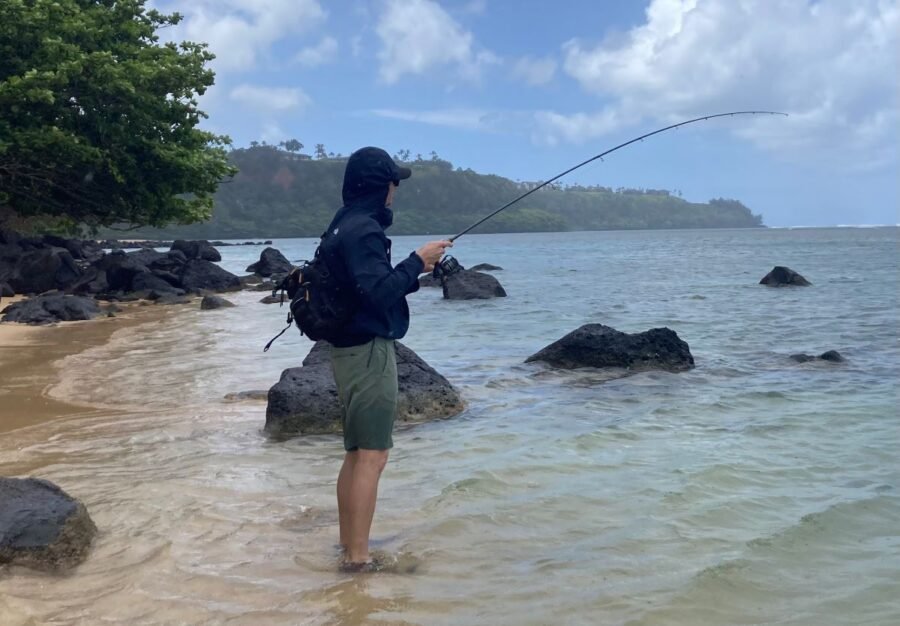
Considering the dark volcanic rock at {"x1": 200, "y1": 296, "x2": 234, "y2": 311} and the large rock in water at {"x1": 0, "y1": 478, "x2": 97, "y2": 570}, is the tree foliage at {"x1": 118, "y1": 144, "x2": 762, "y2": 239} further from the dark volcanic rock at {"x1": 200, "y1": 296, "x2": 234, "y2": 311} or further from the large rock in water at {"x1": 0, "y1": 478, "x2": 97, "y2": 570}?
the large rock in water at {"x1": 0, "y1": 478, "x2": 97, "y2": 570}

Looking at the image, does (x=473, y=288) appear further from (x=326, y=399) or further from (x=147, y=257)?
(x=326, y=399)

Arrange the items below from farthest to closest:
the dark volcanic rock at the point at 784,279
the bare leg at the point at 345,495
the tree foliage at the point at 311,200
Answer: the tree foliage at the point at 311,200, the dark volcanic rock at the point at 784,279, the bare leg at the point at 345,495

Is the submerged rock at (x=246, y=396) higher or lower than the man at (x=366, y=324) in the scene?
lower

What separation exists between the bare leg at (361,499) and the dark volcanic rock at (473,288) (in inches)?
773

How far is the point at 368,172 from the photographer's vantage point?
437 centimetres

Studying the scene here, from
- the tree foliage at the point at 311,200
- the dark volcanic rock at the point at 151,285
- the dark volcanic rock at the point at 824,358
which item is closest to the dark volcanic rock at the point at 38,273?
the dark volcanic rock at the point at 151,285

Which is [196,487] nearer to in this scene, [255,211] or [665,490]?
[665,490]

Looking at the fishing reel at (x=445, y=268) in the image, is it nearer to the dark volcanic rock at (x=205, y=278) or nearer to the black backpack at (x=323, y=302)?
the black backpack at (x=323, y=302)

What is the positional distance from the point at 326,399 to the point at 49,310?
38.8 feet

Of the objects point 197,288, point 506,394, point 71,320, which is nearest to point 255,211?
point 197,288

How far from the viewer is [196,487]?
Result: 19.6ft

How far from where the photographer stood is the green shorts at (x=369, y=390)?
14.2 feet

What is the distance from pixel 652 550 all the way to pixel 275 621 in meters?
2.11

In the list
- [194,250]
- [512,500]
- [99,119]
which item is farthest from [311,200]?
[512,500]
